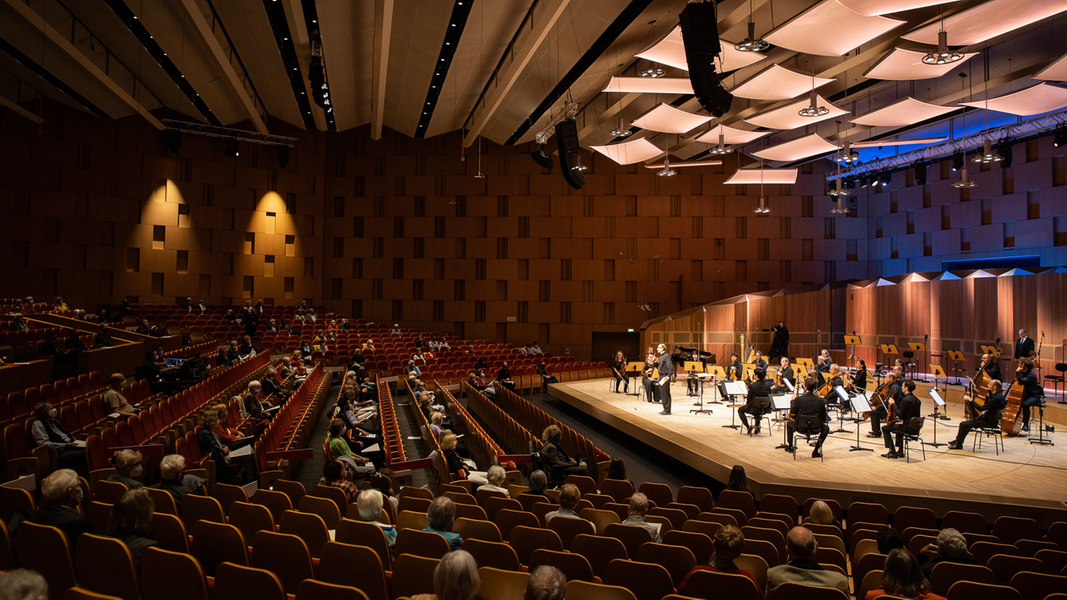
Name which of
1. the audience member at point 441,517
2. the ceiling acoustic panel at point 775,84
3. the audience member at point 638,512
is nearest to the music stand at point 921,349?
the ceiling acoustic panel at point 775,84

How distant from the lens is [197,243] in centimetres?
1870

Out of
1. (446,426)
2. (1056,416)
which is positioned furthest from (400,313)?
(1056,416)

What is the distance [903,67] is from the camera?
368 inches

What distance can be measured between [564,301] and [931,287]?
10090mm

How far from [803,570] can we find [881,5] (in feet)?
23.2

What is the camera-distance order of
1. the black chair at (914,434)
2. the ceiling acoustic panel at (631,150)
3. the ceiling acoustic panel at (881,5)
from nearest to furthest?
1. the ceiling acoustic panel at (881,5)
2. the black chair at (914,434)
3. the ceiling acoustic panel at (631,150)

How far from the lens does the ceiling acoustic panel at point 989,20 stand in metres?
7.33

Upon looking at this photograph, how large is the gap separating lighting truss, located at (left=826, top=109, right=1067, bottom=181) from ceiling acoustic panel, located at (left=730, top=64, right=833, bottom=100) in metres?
4.91

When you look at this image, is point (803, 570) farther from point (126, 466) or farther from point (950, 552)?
point (126, 466)

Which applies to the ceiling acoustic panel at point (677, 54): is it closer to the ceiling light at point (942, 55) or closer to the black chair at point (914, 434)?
the ceiling light at point (942, 55)

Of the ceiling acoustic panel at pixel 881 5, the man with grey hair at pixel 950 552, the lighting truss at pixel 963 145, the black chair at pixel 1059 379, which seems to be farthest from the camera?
the lighting truss at pixel 963 145

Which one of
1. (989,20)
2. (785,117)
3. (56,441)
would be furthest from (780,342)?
(56,441)

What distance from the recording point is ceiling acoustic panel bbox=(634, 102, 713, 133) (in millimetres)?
12070

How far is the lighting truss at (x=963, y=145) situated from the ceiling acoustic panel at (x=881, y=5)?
6.76 m
